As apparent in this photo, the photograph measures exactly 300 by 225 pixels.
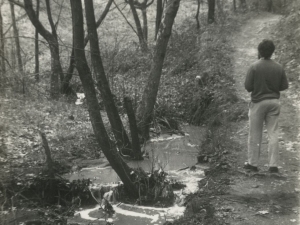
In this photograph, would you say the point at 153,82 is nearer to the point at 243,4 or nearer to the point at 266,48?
the point at 266,48

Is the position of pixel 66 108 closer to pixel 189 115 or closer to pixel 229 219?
pixel 189 115

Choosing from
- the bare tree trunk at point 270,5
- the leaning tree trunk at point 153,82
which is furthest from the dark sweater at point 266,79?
the bare tree trunk at point 270,5

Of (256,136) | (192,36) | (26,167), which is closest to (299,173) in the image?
(256,136)

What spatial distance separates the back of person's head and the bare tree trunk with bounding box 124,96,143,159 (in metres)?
3.39

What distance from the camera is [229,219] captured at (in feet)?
17.1

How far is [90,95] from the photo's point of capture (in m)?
6.60

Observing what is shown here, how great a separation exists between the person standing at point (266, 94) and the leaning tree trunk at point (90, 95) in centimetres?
241

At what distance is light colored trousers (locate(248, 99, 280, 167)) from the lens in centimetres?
645

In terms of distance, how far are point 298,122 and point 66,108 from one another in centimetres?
871

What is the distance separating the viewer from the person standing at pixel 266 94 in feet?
20.8

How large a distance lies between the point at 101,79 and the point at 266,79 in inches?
142

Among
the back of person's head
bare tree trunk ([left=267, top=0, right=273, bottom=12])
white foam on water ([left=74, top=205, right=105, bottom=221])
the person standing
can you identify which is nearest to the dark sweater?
the person standing

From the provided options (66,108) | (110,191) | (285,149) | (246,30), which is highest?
(246,30)

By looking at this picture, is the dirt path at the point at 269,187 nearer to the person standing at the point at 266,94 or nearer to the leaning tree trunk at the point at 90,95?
the person standing at the point at 266,94
